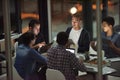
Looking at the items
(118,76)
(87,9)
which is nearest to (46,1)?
(87,9)

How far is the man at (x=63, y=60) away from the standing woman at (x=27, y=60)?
198mm

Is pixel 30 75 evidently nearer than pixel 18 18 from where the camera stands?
Yes

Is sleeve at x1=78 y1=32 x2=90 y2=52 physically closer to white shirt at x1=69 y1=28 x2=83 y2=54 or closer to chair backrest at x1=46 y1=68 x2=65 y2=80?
white shirt at x1=69 y1=28 x2=83 y2=54

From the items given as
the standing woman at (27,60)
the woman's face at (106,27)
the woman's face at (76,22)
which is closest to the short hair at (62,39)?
the standing woman at (27,60)

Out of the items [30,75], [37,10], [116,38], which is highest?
[37,10]

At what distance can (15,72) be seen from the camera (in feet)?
11.7

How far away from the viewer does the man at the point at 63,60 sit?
3.39 metres

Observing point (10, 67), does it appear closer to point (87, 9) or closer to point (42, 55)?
point (42, 55)

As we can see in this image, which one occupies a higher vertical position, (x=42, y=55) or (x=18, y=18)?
(x=18, y=18)

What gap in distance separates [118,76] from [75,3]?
2548mm

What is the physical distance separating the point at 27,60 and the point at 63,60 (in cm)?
48

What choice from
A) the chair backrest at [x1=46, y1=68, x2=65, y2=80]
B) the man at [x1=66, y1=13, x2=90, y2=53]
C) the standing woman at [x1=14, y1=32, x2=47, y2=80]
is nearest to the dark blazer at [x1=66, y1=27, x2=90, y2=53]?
the man at [x1=66, y1=13, x2=90, y2=53]

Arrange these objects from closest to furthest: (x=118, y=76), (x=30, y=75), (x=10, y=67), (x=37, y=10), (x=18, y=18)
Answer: (x=10, y=67)
(x=118, y=76)
(x=30, y=75)
(x=18, y=18)
(x=37, y=10)

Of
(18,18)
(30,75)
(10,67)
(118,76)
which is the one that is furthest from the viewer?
(18,18)
